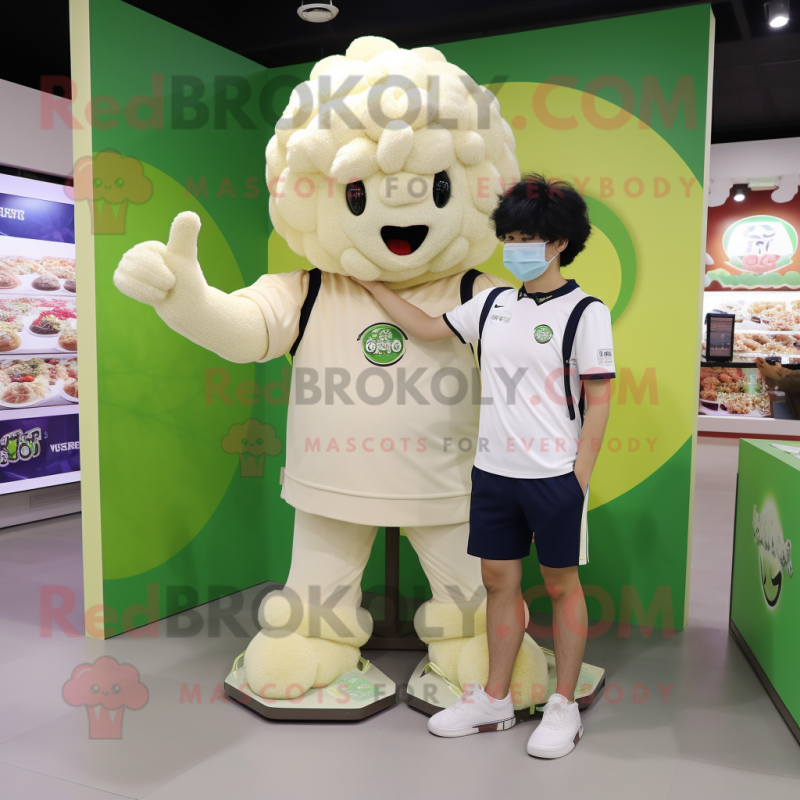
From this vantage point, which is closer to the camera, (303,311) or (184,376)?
(303,311)

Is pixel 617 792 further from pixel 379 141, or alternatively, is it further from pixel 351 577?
pixel 379 141

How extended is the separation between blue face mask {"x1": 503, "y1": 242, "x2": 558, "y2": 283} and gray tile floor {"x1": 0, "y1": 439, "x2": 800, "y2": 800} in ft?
4.35

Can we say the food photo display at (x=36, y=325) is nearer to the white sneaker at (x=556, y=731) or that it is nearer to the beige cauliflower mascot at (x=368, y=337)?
the beige cauliflower mascot at (x=368, y=337)

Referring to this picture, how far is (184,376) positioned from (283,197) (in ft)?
3.64

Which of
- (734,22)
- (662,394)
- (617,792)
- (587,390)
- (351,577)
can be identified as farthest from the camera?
(734,22)

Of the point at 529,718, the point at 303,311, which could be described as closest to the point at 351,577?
the point at 529,718

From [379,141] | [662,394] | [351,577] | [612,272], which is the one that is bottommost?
[351,577]

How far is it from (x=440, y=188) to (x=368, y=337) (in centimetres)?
49

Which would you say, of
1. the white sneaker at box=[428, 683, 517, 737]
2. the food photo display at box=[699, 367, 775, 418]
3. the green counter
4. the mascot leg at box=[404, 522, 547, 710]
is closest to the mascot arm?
the mascot leg at box=[404, 522, 547, 710]

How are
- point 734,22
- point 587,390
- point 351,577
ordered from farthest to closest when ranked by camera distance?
point 734,22 → point 351,577 → point 587,390

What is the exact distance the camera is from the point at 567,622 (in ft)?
7.25

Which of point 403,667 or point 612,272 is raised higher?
point 612,272

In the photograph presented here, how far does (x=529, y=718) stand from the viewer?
2.36m

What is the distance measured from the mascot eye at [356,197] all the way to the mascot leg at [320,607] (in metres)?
0.96
